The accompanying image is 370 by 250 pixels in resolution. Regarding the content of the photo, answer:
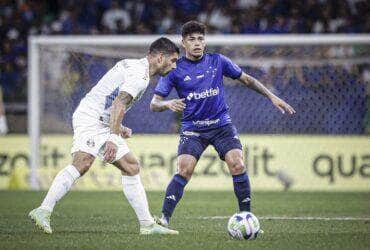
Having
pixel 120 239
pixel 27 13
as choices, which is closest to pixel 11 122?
pixel 27 13

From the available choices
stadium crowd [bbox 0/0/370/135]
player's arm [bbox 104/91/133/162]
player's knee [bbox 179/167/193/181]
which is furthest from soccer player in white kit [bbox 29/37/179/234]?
stadium crowd [bbox 0/0/370/135]

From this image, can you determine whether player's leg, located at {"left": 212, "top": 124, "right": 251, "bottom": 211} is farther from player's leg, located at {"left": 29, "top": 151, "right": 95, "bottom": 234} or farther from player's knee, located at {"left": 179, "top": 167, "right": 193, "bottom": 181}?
player's leg, located at {"left": 29, "top": 151, "right": 95, "bottom": 234}

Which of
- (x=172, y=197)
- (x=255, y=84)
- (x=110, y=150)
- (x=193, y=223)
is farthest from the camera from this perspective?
(x=193, y=223)

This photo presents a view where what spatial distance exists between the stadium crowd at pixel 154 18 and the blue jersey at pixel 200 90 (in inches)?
396

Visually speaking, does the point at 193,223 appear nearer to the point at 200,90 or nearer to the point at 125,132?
the point at 200,90

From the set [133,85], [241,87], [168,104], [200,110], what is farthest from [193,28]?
[241,87]

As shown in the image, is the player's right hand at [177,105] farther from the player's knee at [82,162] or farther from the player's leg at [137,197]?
the player's knee at [82,162]

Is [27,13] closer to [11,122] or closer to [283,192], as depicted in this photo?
[11,122]

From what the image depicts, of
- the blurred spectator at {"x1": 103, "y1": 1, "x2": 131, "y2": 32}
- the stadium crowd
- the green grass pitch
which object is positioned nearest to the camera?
the green grass pitch

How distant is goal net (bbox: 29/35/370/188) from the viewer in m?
17.3

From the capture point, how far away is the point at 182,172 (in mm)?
9477

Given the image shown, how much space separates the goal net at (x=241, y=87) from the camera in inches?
680

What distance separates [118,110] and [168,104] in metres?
0.89

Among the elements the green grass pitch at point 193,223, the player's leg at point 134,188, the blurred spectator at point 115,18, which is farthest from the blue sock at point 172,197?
the blurred spectator at point 115,18
